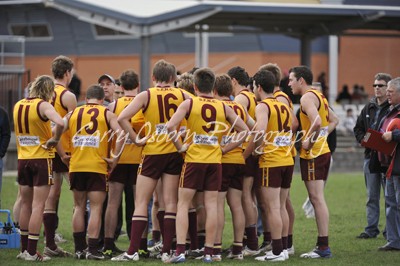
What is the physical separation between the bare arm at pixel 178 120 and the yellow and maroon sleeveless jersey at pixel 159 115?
0.19 metres

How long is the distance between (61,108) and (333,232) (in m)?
4.98

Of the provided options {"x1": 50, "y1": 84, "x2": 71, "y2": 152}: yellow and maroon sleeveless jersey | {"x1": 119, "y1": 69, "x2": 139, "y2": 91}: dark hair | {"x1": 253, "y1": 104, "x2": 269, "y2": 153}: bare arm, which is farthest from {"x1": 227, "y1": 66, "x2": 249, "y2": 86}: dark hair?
{"x1": 50, "y1": 84, "x2": 71, "y2": 152}: yellow and maroon sleeveless jersey

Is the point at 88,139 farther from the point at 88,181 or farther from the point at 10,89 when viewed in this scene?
the point at 10,89

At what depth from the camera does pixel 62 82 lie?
12.1 m

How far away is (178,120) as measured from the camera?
1080 cm

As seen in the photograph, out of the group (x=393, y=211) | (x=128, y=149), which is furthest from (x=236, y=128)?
(x=393, y=211)

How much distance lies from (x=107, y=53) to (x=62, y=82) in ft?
103

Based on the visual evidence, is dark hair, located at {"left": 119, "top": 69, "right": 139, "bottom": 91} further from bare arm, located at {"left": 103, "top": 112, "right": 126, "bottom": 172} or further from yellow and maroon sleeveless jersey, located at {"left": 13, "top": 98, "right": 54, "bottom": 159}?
yellow and maroon sleeveless jersey, located at {"left": 13, "top": 98, "right": 54, "bottom": 159}

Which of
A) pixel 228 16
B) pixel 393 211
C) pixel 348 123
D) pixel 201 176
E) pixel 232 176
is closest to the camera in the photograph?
pixel 201 176

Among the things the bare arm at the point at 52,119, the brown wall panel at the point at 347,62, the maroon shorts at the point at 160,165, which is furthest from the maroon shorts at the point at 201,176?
the brown wall panel at the point at 347,62

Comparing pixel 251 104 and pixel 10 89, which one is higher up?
pixel 10 89

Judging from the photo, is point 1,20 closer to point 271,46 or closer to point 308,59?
point 271,46

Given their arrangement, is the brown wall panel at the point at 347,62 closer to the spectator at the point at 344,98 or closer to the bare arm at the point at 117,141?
the spectator at the point at 344,98

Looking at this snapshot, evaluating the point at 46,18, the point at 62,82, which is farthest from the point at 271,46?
the point at 62,82
